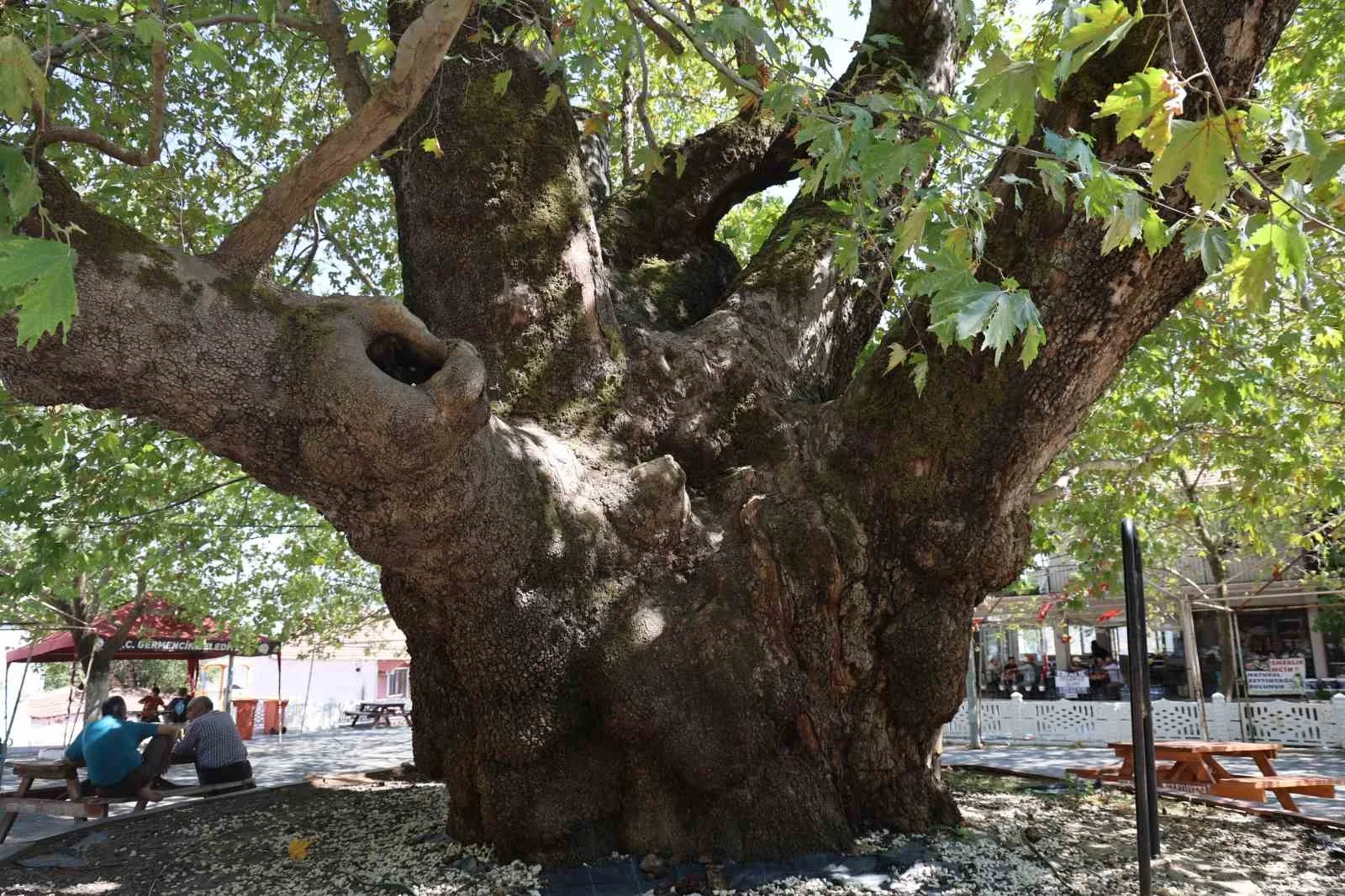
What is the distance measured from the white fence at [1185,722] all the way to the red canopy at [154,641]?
12431 mm

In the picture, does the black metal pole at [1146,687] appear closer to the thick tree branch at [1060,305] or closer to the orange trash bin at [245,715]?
the thick tree branch at [1060,305]

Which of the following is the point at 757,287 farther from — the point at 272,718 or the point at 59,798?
the point at 272,718

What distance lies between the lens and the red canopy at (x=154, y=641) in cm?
1441

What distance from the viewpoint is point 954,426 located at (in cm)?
451

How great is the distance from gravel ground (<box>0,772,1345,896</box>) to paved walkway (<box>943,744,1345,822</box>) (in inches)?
145


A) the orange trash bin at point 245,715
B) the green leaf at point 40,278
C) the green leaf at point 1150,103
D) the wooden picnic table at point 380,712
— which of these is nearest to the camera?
the green leaf at point 40,278

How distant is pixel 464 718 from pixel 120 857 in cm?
222

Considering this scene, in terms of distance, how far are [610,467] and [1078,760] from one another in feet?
31.1

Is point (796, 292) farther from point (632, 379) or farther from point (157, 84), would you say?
point (157, 84)

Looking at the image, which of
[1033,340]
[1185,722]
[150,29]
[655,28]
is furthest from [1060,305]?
[1185,722]

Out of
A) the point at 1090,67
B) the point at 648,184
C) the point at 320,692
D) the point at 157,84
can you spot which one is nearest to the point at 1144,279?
the point at 1090,67

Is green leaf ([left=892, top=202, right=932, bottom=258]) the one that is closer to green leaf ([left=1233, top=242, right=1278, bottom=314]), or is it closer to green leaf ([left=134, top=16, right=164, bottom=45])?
green leaf ([left=1233, top=242, right=1278, bottom=314])

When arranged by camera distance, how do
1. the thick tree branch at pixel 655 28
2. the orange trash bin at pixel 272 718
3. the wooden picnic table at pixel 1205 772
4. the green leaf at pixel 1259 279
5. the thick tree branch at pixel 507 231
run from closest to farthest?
the green leaf at pixel 1259 279 → the thick tree branch at pixel 655 28 → the thick tree branch at pixel 507 231 → the wooden picnic table at pixel 1205 772 → the orange trash bin at pixel 272 718

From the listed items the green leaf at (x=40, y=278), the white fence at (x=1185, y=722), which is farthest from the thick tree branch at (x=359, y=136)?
the white fence at (x=1185, y=722)
